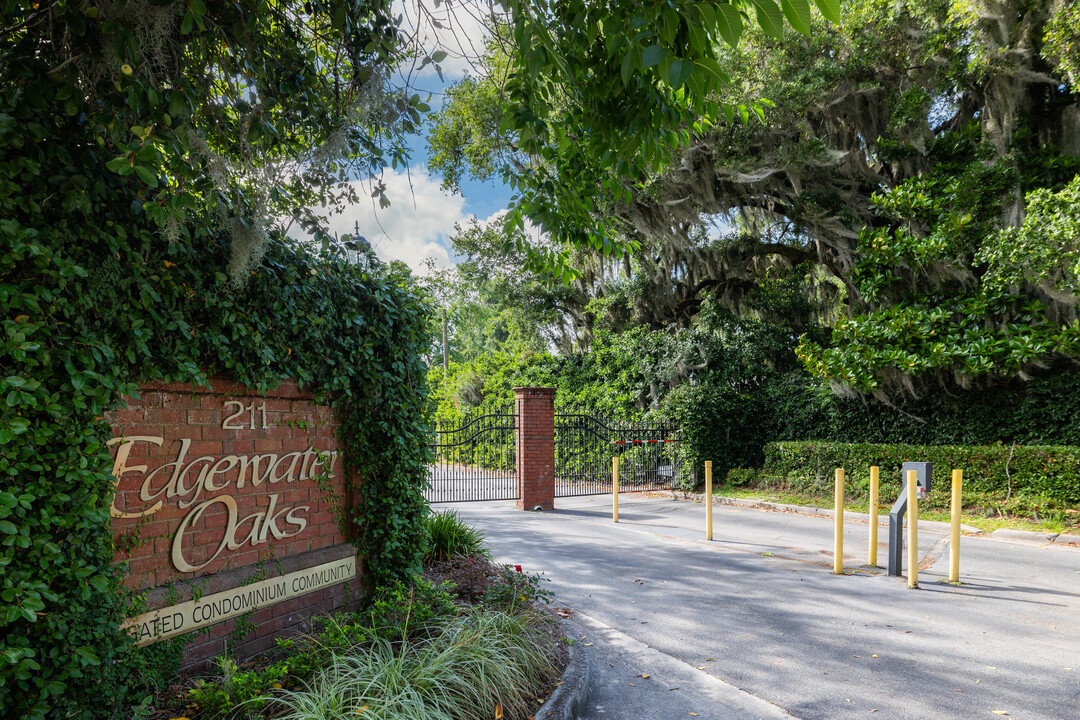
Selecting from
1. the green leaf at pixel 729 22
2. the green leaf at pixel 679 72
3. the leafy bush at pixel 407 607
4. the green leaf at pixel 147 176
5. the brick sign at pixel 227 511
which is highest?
the green leaf at pixel 729 22

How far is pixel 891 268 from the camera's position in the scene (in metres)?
12.4

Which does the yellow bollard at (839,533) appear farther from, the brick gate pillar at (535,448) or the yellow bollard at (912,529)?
the brick gate pillar at (535,448)

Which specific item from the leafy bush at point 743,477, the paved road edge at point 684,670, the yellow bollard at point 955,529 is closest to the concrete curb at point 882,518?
the leafy bush at point 743,477

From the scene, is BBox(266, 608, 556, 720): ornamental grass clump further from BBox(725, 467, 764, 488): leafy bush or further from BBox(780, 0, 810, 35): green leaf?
BBox(725, 467, 764, 488): leafy bush

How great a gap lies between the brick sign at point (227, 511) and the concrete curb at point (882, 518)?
9.87m

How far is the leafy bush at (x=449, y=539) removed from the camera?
6062 mm

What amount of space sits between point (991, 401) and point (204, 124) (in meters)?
14.0

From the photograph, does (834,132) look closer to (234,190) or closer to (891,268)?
(891,268)

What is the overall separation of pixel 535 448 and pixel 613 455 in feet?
13.8

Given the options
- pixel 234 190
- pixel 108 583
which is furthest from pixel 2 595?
pixel 234 190

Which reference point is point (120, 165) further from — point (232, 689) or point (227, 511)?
point (232, 689)

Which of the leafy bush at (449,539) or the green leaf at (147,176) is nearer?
the green leaf at (147,176)

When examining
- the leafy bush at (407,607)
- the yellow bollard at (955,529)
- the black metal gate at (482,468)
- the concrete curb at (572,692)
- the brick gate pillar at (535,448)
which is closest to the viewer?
the concrete curb at (572,692)

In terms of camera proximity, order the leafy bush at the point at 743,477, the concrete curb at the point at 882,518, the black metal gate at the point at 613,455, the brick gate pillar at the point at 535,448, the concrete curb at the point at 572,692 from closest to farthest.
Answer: the concrete curb at the point at 572,692, the concrete curb at the point at 882,518, the brick gate pillar at the point at 535,448, the leafy bush at the point at 743,477, the black metal gate at the point at 613,455
